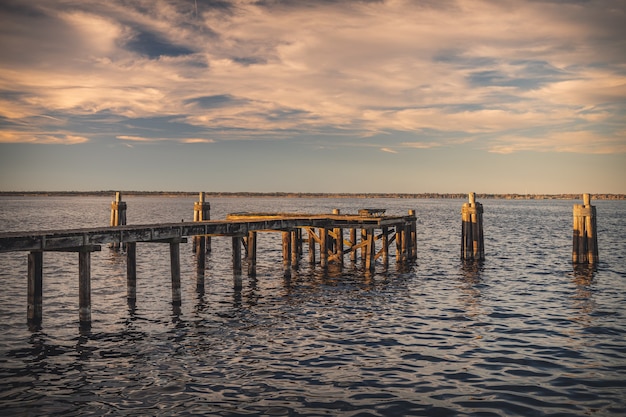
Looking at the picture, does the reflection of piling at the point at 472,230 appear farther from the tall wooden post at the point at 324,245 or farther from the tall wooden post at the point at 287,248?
the tall wooden post at the point at 287,248

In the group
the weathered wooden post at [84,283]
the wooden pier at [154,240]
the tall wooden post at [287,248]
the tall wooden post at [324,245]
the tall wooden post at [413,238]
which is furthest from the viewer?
the tall wooden post at [413,238]

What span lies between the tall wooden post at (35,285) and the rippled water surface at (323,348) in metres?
0.45

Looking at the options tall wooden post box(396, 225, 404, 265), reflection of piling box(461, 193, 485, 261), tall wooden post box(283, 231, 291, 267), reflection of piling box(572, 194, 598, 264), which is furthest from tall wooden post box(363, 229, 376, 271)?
reflection of piling box(572, 194, 598, 264)

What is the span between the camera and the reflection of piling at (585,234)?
3170cm

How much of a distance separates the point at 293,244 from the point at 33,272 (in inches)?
707

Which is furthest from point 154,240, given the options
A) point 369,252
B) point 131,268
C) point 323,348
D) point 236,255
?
→ point 369,252

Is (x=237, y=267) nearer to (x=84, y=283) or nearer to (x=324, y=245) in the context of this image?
(x=84, y=283)

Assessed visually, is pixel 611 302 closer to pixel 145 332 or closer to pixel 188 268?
pixel 145 332

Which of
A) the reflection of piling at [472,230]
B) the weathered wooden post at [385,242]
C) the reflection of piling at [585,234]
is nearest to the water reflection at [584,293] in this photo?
the reflection of piling at [585,234]

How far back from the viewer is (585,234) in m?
32.6

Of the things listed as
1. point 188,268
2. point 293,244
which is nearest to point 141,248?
point 188,268

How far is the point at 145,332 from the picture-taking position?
1811 centimetres

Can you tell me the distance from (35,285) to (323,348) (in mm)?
9772

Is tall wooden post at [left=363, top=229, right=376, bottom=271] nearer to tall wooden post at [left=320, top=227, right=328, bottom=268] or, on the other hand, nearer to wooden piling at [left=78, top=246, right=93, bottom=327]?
tall wooden post at [left=320, top=227, right=328, bottom=268]
